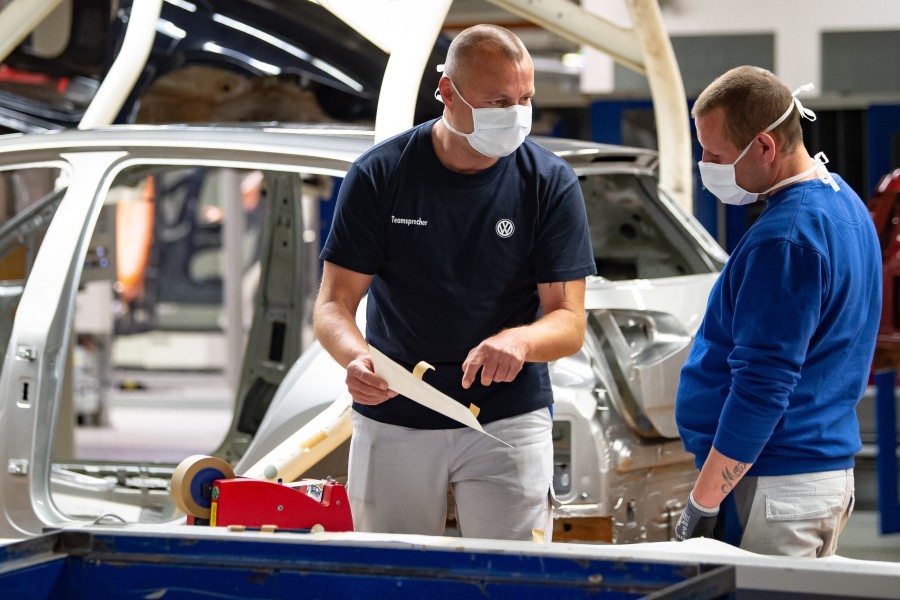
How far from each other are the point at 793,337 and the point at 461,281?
82 cm

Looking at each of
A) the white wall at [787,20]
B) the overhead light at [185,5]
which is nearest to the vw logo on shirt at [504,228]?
the overhead light at [185,5]

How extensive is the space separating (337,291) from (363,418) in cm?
33

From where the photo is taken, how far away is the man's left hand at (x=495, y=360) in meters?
2.61

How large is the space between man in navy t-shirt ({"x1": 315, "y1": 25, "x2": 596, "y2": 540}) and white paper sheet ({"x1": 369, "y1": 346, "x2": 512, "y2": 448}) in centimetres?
29

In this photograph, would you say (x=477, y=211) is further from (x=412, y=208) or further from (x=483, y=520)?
(x=483, y=520)

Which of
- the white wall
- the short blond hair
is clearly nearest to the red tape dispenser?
the short blond hair

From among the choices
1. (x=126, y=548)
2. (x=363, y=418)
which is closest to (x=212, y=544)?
(x=126, y=548)

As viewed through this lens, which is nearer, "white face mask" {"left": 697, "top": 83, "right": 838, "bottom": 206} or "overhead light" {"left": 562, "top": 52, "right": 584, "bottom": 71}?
"white face mask" {"left": 697, "top": 83, "right": 838, "bottom": 206}

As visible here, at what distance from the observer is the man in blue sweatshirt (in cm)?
245

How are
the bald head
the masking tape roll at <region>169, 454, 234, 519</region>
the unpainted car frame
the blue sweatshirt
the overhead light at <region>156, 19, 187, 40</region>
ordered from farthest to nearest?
1. the overhead light at <region>156, 19, 187, 40</region>
2. the unpainted car frame
3. the bald head
4. the masking tape roll at <region>169, 454, 234, 519</region>
5. the blue sweatshirt

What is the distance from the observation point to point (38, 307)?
154 inches

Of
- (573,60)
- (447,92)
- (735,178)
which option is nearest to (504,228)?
(447,92)

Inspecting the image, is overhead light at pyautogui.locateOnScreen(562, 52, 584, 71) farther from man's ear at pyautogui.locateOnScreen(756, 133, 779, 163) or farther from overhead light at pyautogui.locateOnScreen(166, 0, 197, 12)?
man's ear at pyautogui.locateOnScreen(756, 133, 779, 163)

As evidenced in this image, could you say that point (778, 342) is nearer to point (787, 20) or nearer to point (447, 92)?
point (447, 92)
